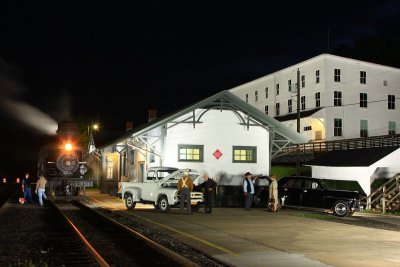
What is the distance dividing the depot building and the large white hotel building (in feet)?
69.4

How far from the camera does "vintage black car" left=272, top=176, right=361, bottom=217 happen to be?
2183 cm

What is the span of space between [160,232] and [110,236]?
1.50 meters

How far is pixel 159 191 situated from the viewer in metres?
23.3

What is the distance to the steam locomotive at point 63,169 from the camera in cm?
2912

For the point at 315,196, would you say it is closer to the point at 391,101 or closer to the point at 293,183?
the point at 293,183

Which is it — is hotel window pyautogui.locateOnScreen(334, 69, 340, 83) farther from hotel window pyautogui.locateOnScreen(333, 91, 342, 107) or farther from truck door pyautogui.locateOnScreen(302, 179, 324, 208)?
truck door pyautogui.locateOnScreen(302, 179, 324, 208)

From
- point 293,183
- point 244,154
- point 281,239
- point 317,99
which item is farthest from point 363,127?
point 281,239

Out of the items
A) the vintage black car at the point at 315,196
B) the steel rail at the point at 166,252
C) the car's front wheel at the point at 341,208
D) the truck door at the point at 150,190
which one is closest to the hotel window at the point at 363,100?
the vintage black car at the point at 315,196

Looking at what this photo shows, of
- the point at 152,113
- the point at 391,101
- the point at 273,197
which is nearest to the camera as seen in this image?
the point at 273,197

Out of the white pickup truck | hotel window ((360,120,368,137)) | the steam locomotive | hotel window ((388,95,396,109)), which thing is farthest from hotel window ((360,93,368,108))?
the white pickup truck

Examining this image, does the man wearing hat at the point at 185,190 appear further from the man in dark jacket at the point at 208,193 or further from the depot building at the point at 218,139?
the depot building at the point at 218,139

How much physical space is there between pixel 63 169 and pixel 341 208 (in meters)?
15.1

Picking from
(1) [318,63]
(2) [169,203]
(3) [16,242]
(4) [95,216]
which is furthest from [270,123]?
(1) [318,63]

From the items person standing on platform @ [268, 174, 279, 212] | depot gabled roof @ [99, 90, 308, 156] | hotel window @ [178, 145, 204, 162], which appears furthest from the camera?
hotel window @ [178, 145, 204, 162]
